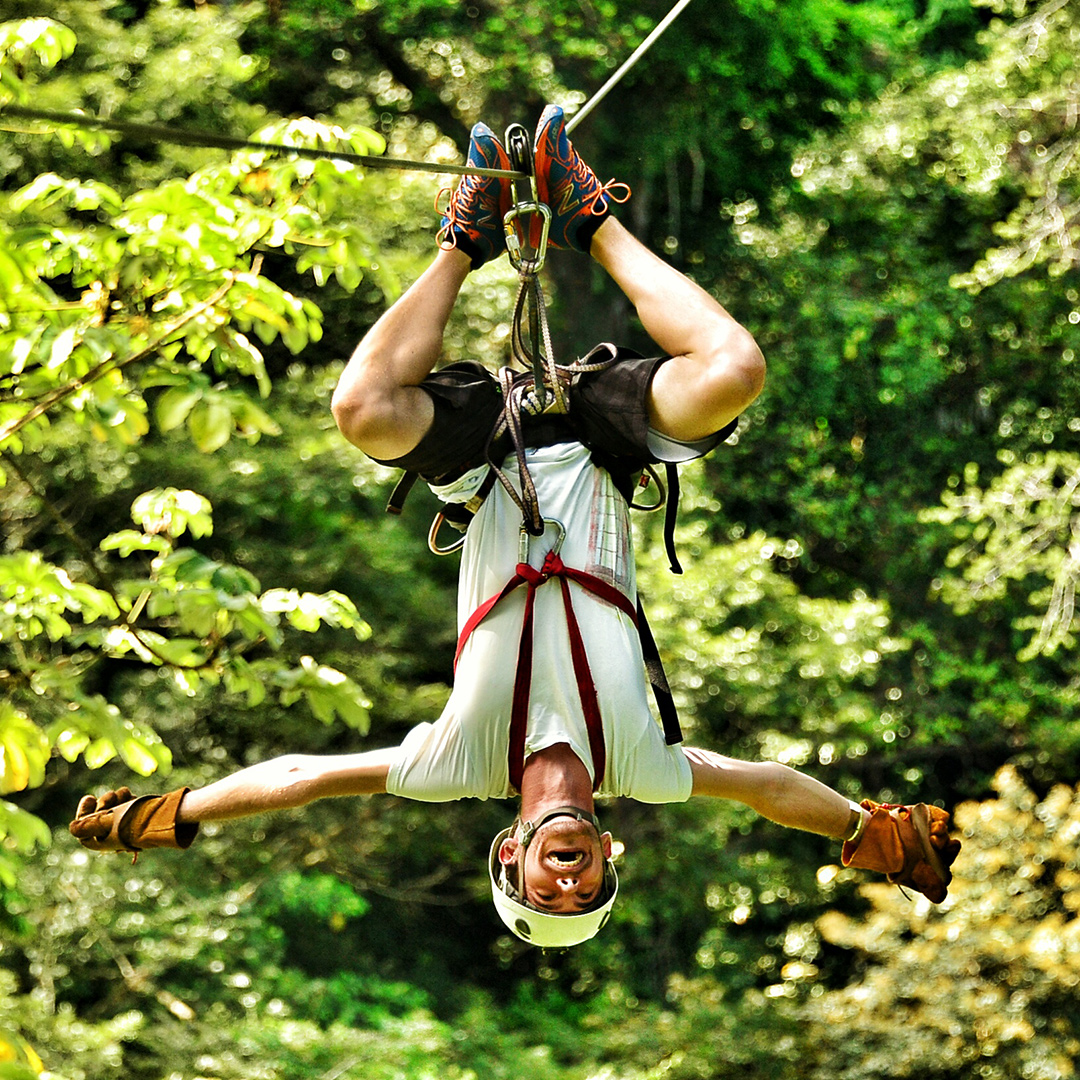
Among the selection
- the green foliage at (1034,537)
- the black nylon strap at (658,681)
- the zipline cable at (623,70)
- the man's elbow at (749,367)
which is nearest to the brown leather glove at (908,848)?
the black nylon strap at (658,681)

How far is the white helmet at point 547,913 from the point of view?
2.05 metres

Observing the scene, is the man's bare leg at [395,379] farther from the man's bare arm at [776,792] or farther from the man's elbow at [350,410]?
the man's bare arm at [776,792]

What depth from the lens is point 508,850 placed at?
2131 mm

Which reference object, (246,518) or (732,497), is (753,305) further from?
(246,518)

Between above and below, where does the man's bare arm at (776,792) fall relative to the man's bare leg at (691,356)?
below

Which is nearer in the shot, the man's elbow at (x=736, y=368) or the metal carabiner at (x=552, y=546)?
the man's elbow at (x=736, y=368)

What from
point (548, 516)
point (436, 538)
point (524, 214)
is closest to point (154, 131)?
point (524, 214)

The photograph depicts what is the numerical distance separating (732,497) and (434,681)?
7.15 ft

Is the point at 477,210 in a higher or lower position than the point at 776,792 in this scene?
higher

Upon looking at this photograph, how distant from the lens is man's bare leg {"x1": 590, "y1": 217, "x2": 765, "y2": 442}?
6.22ft

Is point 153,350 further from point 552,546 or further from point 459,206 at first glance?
point 552,546

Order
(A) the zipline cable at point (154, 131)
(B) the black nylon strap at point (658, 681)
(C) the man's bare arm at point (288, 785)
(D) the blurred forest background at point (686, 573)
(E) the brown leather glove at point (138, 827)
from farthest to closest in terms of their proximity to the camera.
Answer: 1. (D) the blurred forest background at point (686, 573)
2. (E) the brown leather glove at point (138, 827)
3. (C) the man's bare arm at point (288, 785)
4. (B) the black nylon strap at point (658, 681)
5. (A) the zipline cable at point (154, 131)

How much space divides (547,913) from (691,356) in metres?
0.75

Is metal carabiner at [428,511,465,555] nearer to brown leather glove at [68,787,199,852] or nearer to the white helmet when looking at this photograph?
the white helmet
